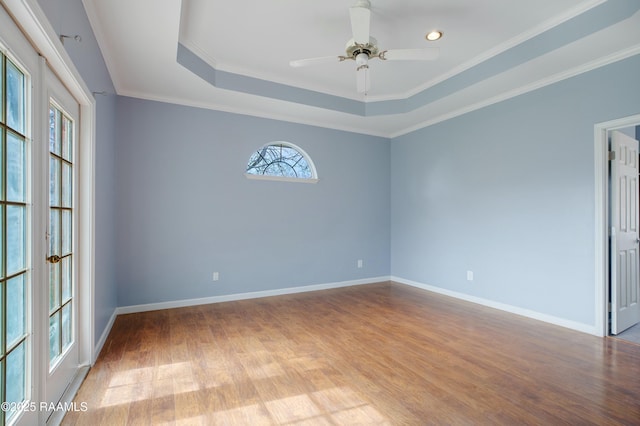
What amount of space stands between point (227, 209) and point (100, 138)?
68.4 inches

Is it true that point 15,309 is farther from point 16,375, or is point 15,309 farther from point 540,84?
point 540,84

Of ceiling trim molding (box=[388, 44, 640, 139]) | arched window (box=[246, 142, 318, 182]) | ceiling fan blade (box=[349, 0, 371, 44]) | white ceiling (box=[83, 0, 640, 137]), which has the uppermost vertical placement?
white ceiling (box=[83, 0, 640, 137])

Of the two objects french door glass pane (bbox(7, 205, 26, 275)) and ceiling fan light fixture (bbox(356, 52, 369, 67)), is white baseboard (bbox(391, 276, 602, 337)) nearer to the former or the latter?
ceiling fan light fixture (bbox(356, 52, 369, 67))

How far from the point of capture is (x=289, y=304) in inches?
159

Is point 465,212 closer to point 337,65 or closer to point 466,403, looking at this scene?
point 337,65

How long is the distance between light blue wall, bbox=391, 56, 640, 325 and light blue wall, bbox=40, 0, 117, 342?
13.7 feet

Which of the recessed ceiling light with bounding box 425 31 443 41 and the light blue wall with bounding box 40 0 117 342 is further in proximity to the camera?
the recessed ceiling light with bounding box 425 31 443 41

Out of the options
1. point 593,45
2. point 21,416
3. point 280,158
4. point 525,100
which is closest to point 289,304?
point 280,158

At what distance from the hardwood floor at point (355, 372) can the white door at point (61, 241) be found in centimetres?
25

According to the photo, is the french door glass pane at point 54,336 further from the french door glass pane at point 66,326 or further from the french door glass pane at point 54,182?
the french door glass pane at point 54,182

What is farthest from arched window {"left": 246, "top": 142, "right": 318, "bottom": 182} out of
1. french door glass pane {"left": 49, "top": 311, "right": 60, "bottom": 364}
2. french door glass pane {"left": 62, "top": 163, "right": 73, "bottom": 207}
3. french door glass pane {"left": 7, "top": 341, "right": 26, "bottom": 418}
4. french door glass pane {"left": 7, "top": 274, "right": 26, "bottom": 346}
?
french door glass pane {"left": 7, "top": 341, "right": 26, "bottom": 418}

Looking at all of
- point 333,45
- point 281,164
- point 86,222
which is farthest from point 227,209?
point 333,45

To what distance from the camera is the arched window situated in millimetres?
4445

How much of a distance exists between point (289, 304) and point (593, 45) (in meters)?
4.07
